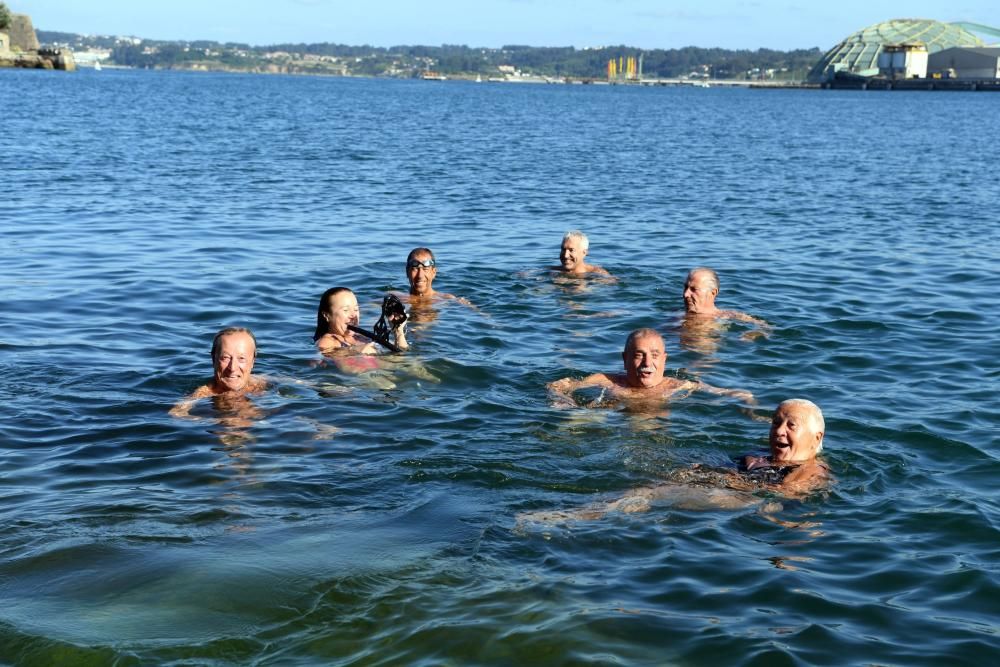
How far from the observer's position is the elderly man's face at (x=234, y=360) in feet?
31.0

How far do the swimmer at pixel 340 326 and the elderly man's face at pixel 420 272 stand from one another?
2.25 metres

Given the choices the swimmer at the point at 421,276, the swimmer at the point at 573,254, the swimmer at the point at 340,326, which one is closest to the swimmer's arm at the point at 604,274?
the swimmer at the point at 573,254

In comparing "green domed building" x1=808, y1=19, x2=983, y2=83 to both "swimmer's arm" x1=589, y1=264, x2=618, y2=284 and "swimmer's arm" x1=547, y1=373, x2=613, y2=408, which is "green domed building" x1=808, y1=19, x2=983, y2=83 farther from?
"swimmer's arm" x1=547, y1=373, x2=613, y2=408

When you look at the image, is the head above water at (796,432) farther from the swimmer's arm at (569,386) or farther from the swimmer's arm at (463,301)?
the swimmer's arm at (463,301)

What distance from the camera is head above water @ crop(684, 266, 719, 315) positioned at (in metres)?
12.8

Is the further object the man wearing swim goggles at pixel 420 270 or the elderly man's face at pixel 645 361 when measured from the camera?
the man wearing swim goggles at pixel 420 270

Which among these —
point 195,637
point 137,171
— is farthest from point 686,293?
point 137,171

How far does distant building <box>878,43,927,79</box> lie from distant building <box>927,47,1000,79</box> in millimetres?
4363

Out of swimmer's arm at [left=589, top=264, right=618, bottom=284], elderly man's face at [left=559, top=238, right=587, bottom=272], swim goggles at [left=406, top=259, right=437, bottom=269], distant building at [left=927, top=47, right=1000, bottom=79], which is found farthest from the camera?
distant building at [left=927, top=47, right=1000, bottom=79]

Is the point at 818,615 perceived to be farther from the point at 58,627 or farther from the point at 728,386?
the point at 728,386

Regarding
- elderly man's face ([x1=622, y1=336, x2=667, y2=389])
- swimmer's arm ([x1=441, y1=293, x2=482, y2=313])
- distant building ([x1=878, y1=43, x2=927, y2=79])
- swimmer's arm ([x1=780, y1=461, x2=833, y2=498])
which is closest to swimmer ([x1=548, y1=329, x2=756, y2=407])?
elderly man's face ([x1=622, y1=336, x2=667, y2=389])

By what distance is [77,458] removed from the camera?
847 centimetres

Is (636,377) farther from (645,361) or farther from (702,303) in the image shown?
(702,303)

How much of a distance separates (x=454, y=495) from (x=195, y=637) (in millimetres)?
2421
